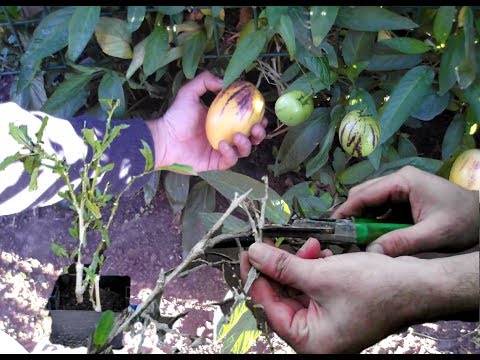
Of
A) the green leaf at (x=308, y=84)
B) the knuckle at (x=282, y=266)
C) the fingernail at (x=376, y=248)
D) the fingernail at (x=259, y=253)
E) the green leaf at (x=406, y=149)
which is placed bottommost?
the green leaf at (x=406, y=149)

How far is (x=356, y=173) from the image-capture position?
136cm

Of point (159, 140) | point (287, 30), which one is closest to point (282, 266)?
point (287, 30)

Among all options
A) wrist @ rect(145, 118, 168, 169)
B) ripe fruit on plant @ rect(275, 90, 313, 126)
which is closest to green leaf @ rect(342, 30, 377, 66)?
ripe fruit on plant @ rect(275, 90, 313, 126)

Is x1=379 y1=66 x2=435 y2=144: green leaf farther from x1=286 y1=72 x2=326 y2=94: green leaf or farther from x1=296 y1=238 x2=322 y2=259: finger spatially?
x1=296 y1=238 x2=322 y2=259: finger

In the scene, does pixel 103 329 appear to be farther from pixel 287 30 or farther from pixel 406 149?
pixel 406 149

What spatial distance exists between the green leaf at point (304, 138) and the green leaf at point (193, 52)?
30 cm

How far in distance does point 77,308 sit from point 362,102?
2.41 feet

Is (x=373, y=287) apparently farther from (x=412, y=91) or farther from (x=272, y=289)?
(x=412, y=91)

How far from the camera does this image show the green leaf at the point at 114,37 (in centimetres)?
130

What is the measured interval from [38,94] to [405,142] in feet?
2.86

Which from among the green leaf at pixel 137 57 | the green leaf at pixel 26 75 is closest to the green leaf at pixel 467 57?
the green leaf at pixel 137 57

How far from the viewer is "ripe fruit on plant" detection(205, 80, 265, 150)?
4.42 ft

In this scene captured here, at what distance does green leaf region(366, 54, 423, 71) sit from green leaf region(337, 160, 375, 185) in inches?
8.7

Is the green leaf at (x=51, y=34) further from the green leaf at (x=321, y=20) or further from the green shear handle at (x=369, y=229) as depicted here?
the green shear handle at (x=369, y=229)
